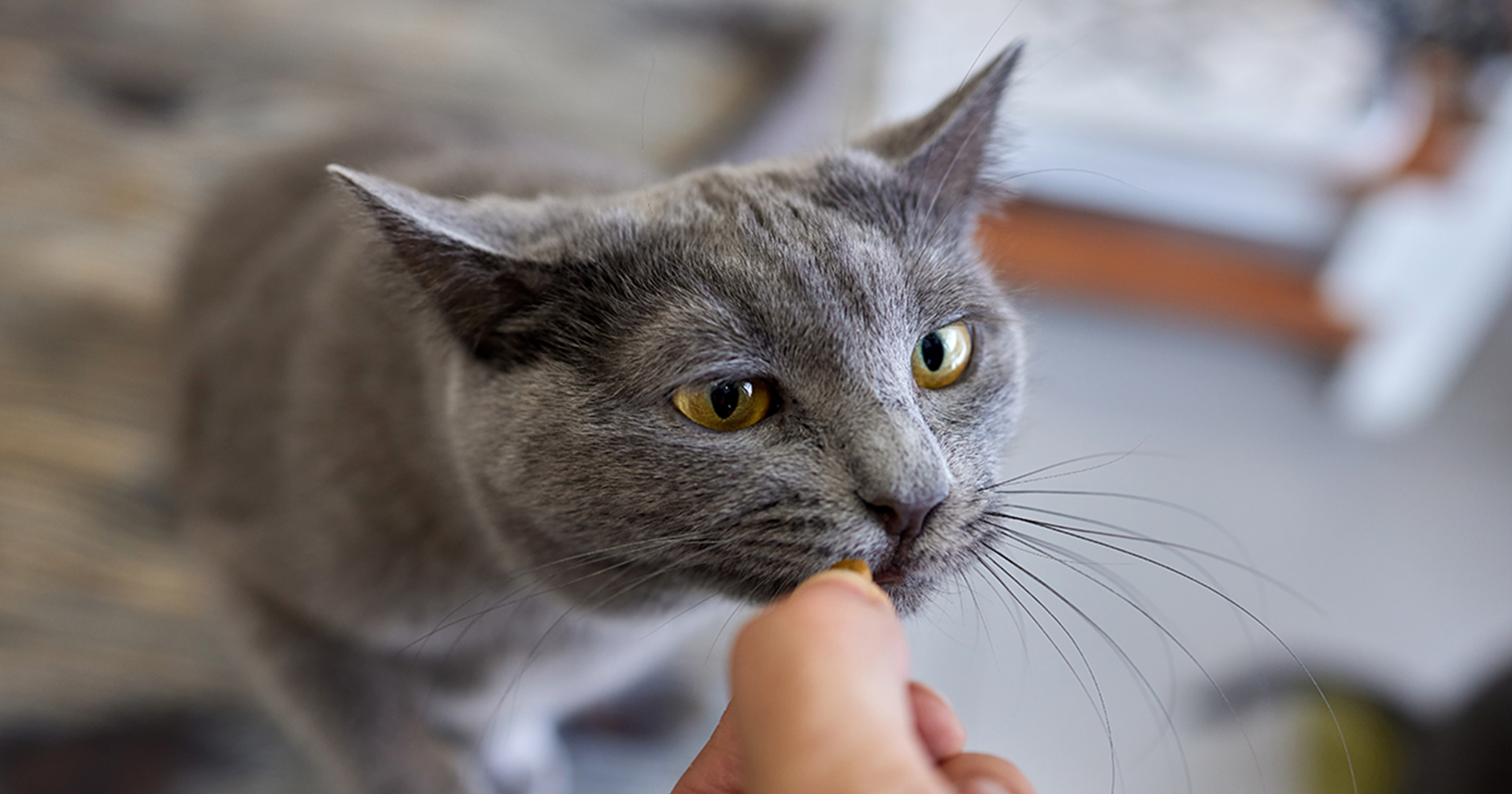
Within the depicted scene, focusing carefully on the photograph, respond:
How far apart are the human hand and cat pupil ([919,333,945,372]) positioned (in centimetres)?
28

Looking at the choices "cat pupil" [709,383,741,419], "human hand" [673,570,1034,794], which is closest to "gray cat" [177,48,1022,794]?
"cat pupil" [709,383,741,419]

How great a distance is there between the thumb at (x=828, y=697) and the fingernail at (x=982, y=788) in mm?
27

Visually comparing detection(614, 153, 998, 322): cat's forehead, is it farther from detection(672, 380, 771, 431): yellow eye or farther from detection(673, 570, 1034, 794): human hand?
detection(673, 570, 1034, 794): human hand

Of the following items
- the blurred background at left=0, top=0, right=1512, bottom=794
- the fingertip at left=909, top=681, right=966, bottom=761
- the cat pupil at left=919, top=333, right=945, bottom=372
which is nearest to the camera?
the fingertip at left=909, top=681, right=966, bottom=761

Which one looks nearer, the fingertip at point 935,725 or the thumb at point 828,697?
the thumb at point 828,697

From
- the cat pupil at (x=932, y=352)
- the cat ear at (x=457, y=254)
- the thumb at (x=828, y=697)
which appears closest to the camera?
the thumb at (x=828, y=697)

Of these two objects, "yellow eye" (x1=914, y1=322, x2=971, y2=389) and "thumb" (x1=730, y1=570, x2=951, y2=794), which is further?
"yellow eye" (x1=914, y1=322, x2=971, y2=389)

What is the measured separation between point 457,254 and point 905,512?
0.40m

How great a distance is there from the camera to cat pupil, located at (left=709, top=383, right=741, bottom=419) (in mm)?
749

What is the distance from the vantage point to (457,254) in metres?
0.74

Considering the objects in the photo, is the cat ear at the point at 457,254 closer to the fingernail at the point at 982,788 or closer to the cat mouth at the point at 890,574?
the cat mouth at the point at 890,574

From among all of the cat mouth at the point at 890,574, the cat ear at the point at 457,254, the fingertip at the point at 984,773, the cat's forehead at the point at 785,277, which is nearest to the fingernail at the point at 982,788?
the fingertip at the point at 984,773

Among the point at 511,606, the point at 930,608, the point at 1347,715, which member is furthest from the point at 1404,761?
the point at 511,606

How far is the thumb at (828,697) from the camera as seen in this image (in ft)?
1.51
